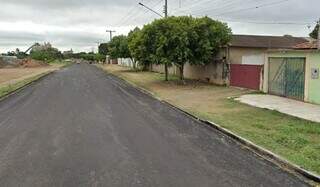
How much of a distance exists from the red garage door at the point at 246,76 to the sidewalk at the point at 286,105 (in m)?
3.59

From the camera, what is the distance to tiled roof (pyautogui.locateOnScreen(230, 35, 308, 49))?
35.5 meters

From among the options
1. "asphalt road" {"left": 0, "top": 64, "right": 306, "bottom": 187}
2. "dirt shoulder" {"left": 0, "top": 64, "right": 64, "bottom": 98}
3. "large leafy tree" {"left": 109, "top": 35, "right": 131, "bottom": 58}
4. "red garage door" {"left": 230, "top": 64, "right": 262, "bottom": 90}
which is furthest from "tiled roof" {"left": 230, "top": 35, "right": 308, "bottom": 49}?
"large leafy tree" {"left": 109, "top": 35, "right": 131, "bottom": 58}

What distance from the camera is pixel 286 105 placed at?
20.6 meters

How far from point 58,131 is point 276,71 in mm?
14871

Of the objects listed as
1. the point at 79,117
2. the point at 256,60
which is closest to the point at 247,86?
the point at 256,60

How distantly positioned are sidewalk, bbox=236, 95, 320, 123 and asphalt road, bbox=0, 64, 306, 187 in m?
4.19

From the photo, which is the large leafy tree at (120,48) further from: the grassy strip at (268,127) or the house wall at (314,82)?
the house wall at (314,82)

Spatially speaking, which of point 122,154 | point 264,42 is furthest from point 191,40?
point 122,154

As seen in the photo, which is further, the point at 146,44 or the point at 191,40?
the point at 146,44

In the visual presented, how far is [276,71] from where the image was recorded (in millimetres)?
25328

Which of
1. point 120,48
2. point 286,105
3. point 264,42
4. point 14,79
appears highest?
point 264,42

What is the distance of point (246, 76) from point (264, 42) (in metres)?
9.55

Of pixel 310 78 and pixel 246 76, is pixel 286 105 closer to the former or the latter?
pixel 310 78

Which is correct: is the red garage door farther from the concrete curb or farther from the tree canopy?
the concrete curb
